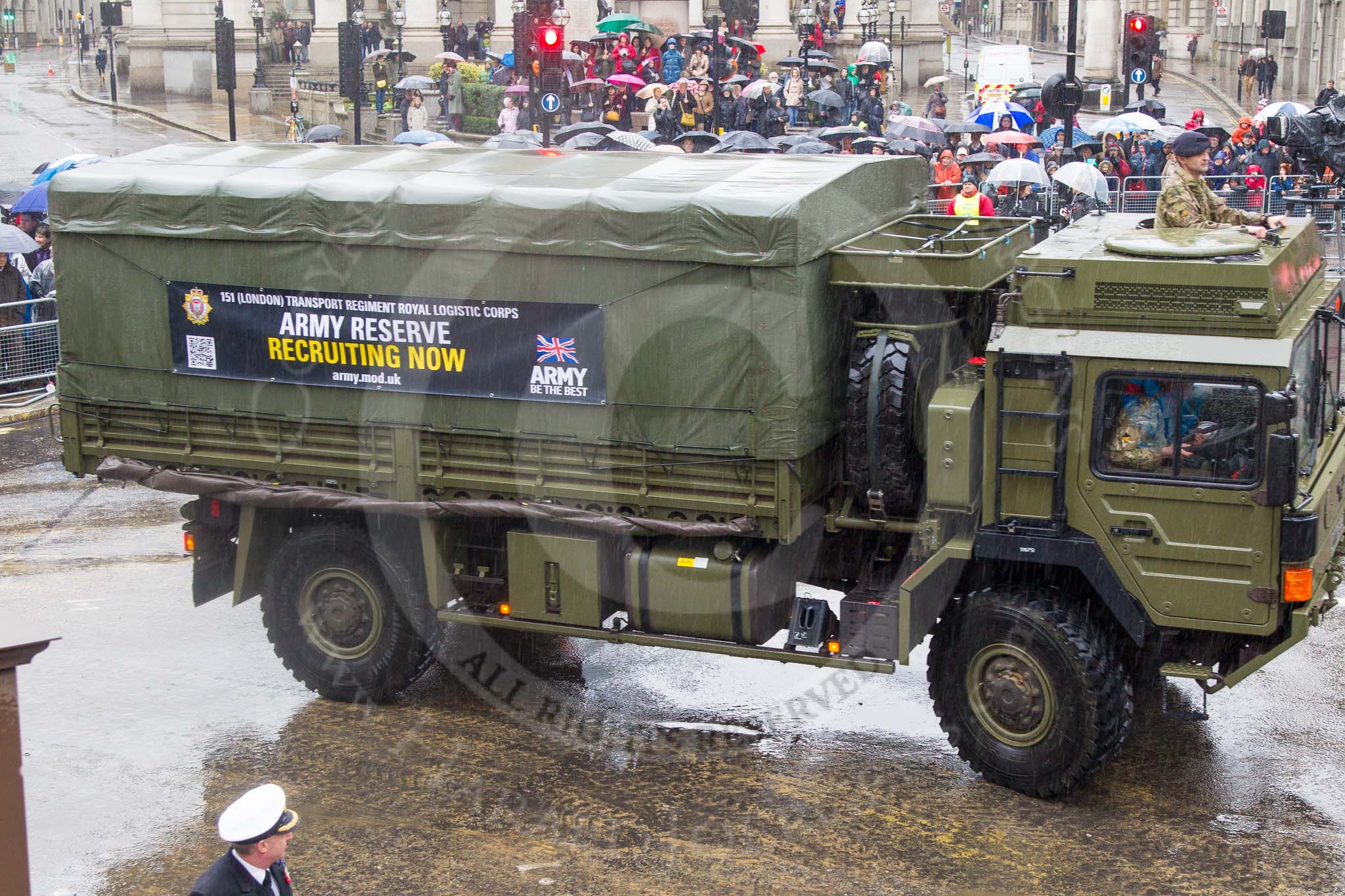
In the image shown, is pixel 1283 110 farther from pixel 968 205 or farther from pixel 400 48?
pixel 400 48

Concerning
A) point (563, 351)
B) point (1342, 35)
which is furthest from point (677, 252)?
point (1342, 35)

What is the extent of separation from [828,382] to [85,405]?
5264 mm

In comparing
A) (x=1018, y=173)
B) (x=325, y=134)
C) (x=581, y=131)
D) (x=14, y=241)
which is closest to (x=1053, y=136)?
(x=1018, y=173)

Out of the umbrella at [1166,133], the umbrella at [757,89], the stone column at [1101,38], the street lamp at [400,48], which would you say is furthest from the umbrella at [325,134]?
the stone column at [1101,38]

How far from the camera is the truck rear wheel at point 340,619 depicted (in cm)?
1006

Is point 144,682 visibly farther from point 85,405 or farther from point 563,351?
point 563,351

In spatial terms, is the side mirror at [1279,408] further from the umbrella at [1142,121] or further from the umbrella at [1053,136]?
the umbrella at [1053,136]

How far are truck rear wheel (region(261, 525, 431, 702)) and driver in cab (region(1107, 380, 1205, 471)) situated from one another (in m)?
4.66

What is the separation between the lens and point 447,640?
11188 millimetres

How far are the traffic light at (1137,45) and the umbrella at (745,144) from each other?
7.18 m

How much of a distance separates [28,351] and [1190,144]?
14908 millimetres

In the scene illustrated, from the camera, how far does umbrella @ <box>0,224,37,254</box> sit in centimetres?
1812

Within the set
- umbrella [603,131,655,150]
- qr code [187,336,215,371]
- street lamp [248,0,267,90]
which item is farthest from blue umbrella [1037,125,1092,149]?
street lamp [248,0,267,90]

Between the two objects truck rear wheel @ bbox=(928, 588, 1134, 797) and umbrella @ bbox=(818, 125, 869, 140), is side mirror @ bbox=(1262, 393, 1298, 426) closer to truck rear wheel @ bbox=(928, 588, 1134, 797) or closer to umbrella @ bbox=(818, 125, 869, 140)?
truck rear wheel @ bbox=(928, 588, 1134, 797)
